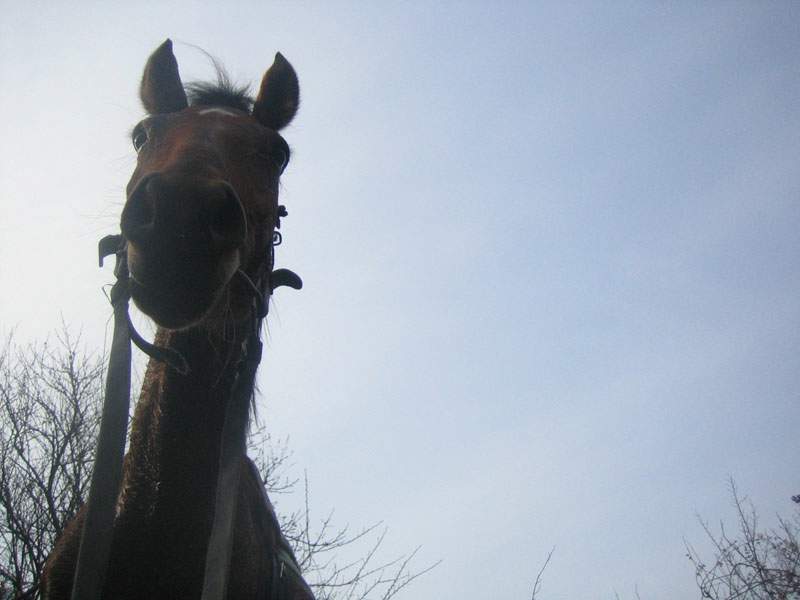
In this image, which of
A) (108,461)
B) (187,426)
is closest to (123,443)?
(108,461)

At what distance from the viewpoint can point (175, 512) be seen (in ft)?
6.48

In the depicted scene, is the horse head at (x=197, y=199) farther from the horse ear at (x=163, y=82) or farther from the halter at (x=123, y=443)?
the halter at (x=123, y=443)

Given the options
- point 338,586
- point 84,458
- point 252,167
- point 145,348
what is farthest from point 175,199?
point 84,458

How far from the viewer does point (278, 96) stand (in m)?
3.13

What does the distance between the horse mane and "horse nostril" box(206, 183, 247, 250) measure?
141 centimetres

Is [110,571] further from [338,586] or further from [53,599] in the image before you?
[338,586]

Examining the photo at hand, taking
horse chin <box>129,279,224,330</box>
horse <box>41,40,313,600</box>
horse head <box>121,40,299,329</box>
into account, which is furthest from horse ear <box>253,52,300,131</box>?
horse chin <box>129,279,224,330</box>

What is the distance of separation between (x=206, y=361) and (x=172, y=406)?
0.20 meters

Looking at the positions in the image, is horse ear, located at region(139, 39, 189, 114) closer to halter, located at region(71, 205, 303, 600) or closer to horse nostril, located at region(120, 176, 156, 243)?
halter, located at region(71, 205, 303, 600)

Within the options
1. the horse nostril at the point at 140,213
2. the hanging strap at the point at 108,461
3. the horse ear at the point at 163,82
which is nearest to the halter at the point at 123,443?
the hanging strap at the point at 108,461

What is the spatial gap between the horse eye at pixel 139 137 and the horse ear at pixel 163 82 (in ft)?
0.91

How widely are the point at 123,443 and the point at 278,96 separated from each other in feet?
6.67

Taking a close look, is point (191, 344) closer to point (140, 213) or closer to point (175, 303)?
point (175, 303)

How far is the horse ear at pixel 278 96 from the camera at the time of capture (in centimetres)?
307
